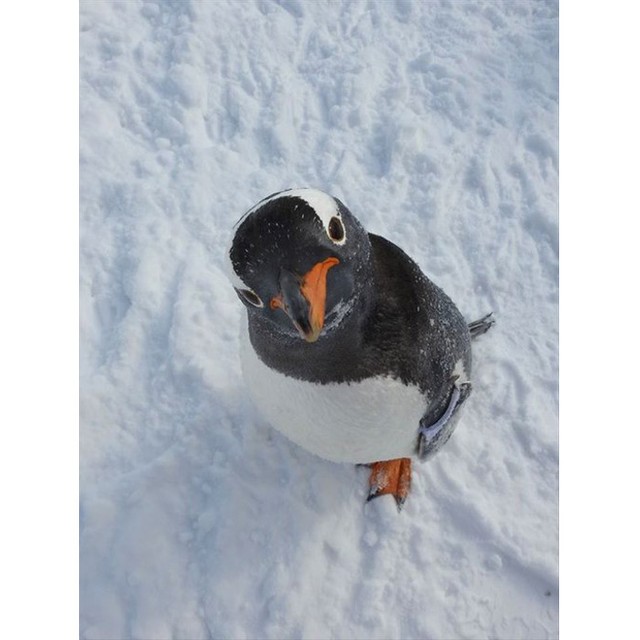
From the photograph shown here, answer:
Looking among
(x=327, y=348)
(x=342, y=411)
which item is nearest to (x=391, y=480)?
(x=342, y=411)

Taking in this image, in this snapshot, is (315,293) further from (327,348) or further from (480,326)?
(480,326)

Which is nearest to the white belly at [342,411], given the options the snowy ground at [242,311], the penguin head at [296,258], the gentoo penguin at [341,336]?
the gentoo penguin at [341,336]

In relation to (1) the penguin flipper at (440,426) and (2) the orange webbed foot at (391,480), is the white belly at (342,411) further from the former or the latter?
(2) the orange webbed foot at (391,480)

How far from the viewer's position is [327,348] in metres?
1.24

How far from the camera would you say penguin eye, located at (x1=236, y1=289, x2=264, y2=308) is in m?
1.11

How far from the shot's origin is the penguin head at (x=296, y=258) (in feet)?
3.36

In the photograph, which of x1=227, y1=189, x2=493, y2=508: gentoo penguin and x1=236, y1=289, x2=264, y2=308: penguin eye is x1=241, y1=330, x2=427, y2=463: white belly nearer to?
x1=227, y1=189, x2=493, y2=508: gentoo penguin

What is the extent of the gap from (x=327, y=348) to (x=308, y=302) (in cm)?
24

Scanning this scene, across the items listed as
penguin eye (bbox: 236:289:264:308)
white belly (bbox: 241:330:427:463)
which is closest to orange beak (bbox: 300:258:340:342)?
penguin eye (bbox: 236:289:264:308)

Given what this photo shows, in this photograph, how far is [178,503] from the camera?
176 cm

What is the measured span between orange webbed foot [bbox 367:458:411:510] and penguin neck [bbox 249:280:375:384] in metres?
0.61

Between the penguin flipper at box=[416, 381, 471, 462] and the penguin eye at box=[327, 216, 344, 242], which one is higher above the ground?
the penguin eye at box=[327, 216, 344, 242]

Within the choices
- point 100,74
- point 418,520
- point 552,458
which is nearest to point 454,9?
point 100,74

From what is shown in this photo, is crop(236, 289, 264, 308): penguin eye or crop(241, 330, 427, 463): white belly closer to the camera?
crop(236, 289, 264, 308): penguin eye
